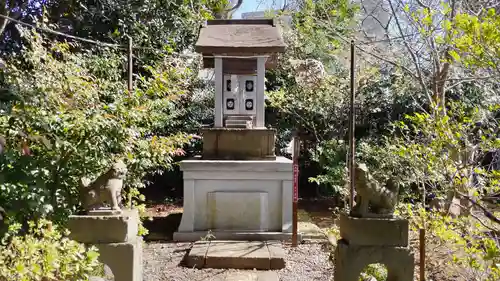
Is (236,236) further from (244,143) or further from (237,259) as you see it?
(244,143)

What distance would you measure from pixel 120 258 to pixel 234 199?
2971 mm

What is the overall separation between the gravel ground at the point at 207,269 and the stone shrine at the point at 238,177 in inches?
18.9

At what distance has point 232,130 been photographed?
6.42 metres

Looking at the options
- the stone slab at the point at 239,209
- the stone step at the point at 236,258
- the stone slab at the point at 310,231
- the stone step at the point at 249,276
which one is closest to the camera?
the stone step at the point at 249,276

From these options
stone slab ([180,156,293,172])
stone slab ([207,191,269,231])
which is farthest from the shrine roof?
stone slab ([207,191,269,231])

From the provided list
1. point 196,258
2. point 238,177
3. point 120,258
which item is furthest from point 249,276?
point 120,258

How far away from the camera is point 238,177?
20.2ft

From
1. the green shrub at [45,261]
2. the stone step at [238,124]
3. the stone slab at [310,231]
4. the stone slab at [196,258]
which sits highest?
the stone step at [238,124]

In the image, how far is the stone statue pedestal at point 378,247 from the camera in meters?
3.28

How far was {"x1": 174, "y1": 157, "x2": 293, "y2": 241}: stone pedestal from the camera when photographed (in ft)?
20.1

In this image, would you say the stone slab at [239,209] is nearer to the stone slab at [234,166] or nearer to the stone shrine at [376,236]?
the stone slab at [234,166]

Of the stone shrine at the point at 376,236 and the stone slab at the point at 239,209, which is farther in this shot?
the stone slab at the point at 239,209

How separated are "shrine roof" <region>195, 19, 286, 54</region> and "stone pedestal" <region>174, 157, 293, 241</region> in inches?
68.2

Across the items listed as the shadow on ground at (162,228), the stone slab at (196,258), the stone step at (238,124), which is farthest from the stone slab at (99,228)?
the stone step at (238,124)
